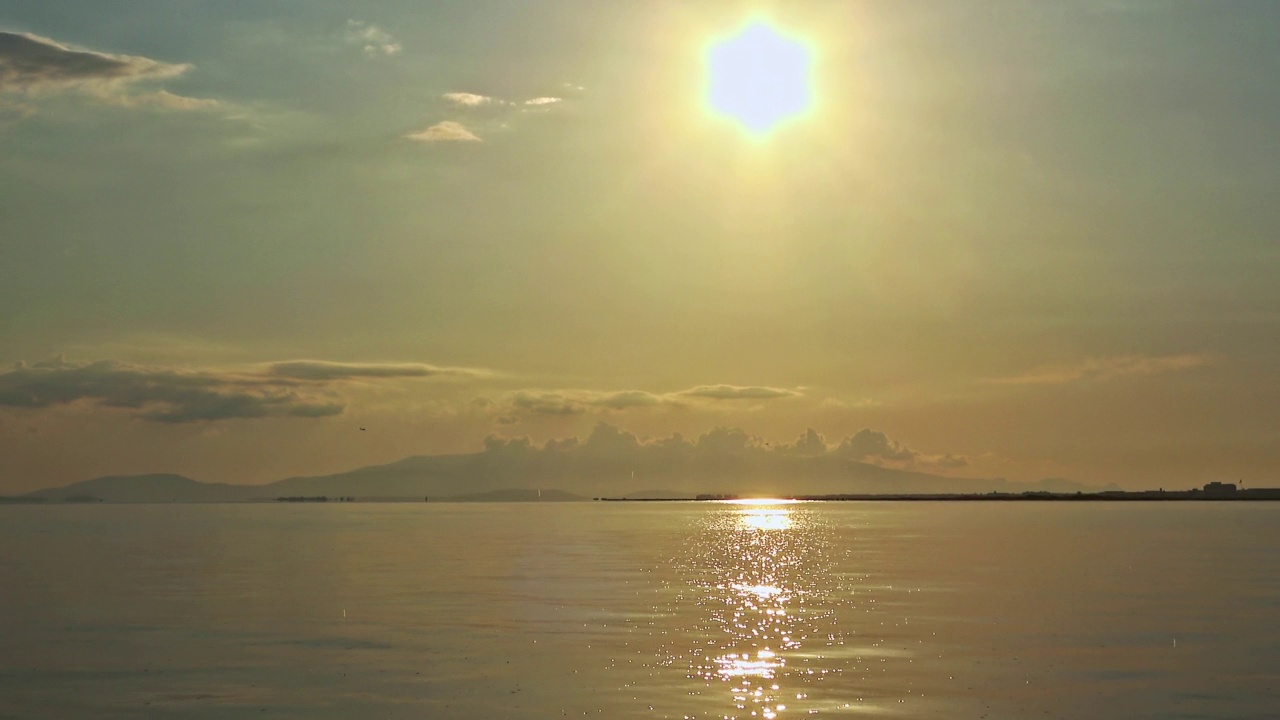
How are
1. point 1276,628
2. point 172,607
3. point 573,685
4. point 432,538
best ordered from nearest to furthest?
point 573,685 → point 1276,628 → point 172,607 → point 432,538

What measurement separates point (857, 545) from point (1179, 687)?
301 feet

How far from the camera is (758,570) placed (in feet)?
296

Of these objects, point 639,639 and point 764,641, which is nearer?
point 764,641

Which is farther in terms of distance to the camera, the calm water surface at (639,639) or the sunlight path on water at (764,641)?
the calm water surface at (639,639)

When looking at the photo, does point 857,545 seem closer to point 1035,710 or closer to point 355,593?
point 355,593

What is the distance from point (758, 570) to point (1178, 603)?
105 feet

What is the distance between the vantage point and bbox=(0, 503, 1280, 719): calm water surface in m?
37.4

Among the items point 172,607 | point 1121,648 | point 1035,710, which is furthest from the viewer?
point 172,607

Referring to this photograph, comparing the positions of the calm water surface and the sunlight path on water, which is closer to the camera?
the sunlight path on water

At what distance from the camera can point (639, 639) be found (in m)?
49.2

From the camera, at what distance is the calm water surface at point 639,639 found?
1473 inches

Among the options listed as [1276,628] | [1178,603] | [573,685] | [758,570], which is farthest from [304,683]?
[758,570]

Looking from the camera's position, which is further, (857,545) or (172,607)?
(857,545)

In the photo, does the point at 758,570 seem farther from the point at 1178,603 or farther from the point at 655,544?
the point at 655,544
